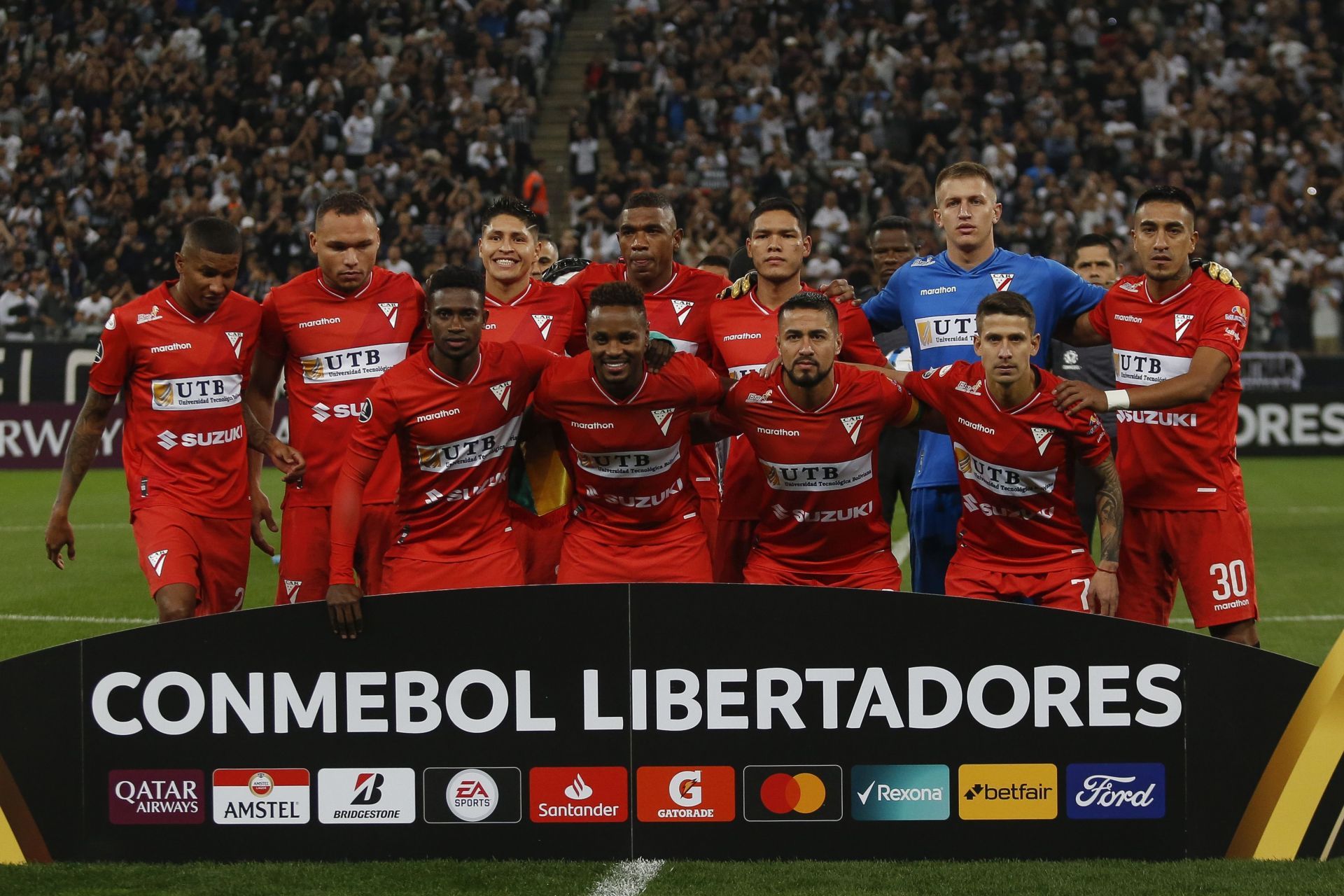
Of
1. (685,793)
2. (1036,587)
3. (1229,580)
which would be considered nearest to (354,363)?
(685,793)

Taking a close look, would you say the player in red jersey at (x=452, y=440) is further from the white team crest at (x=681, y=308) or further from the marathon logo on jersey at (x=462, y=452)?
the white team crest at (x=681, y=308)

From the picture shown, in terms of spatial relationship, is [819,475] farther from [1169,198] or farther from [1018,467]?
[1169,198]

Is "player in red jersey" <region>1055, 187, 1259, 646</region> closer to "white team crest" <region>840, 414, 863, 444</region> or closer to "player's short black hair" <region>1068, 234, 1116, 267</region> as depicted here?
"white team crest" <region>840, 414, 863, 444</region>

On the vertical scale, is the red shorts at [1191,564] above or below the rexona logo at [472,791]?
above

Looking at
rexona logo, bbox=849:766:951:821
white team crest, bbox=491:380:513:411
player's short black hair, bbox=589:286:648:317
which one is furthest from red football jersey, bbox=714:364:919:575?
rexona logo, bbox=849:766:951:821

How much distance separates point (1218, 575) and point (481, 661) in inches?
118

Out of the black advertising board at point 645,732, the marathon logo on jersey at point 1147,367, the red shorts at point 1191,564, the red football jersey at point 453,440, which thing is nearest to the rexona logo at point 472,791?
the black advertising board at point 645,732

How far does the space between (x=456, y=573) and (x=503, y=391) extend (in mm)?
714

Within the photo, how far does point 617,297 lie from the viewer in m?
5.55

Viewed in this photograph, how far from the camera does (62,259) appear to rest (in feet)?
74.2

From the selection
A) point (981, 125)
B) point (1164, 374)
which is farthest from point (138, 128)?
point (1164, 374)

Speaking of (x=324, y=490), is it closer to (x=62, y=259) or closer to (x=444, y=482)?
(x=444, y=482)

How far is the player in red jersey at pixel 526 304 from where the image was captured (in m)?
6.50

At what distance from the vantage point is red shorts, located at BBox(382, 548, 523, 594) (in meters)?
5.71
